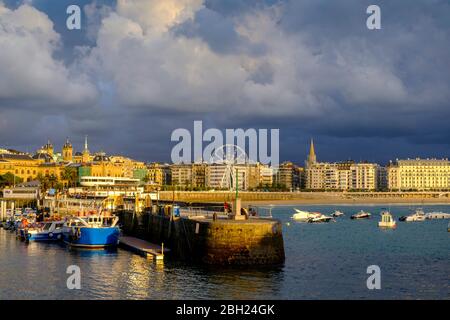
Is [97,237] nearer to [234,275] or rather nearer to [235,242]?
[235,242]

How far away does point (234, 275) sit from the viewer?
41125 millimetres

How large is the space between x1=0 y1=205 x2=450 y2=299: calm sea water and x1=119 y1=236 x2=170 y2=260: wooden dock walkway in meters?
0.91

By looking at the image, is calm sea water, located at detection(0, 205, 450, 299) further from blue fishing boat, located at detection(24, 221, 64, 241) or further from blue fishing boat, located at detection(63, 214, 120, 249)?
blue fishing boat, located at detection(24, 221, 64, 241)

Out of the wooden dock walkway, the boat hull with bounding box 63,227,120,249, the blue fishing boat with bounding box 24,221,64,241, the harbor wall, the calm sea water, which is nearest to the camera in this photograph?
the calm sea water

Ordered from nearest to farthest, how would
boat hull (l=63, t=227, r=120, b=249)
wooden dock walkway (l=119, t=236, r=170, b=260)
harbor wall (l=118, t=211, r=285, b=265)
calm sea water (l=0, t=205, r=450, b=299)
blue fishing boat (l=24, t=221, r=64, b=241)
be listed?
calm sea water (l=0, t=205, r=450, b=299) < harbor wall (l=118, t=211, r=285, b=265) < wooden dock walkway (l=119, t=236, r=170, b=260) < boat hull (l=63, t=227, r=120, b=249) < blue fishing boat (l=24, t=221, r=64, b=241)

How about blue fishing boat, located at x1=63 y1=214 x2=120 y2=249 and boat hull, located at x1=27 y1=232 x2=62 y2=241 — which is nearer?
blue fishing boat, located at x1=63 y1=214 x2=120 y2=249

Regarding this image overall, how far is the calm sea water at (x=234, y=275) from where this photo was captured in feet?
121

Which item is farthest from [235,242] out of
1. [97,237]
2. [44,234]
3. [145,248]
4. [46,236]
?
[44,234]

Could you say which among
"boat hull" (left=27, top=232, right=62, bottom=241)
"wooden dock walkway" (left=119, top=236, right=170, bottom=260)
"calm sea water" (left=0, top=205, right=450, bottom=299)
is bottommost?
"calm sea water" (left=0, top=205, right=450, bottom=299)

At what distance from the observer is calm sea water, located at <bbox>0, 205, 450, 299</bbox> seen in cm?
3697

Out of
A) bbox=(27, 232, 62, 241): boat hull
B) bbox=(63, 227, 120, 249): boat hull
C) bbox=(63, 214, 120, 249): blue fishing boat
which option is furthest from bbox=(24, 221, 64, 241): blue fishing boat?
bbox=(63, 227, 120, 249): boat hull

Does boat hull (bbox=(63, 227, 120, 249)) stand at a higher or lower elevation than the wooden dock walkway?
higher

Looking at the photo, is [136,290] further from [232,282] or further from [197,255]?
[197,255]
